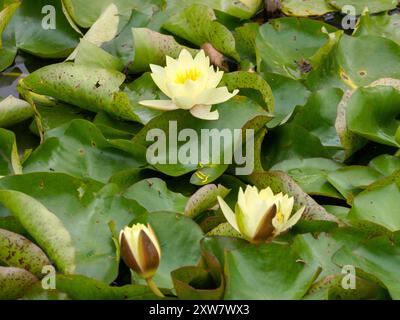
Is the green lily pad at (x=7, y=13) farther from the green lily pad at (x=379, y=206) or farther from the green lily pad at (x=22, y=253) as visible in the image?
the green lily pad at (x=379, y=206)

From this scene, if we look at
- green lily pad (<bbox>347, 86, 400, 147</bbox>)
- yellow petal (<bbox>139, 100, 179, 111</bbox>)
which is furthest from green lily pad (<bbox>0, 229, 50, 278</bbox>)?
green lily pad (<bbox>347, 86, 400, 147</bbox>)

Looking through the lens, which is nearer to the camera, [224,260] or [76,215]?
[224,260]

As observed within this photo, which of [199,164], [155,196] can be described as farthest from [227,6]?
[155,196]

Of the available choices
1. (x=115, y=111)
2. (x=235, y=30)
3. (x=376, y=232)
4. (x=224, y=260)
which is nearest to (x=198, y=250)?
(x=224, y=260)

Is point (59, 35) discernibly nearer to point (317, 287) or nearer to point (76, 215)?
point (76, 215)

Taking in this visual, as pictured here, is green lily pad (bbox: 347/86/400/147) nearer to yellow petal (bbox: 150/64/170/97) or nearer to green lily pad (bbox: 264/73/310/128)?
green lily pad (bbox: 264/73/310/128)

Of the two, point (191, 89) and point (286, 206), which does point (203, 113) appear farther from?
point (286, 206)
